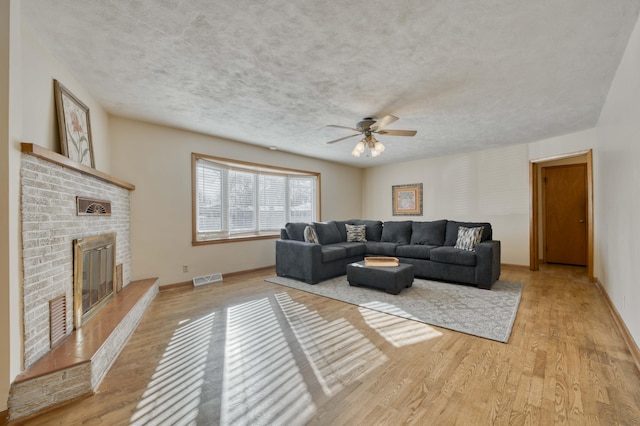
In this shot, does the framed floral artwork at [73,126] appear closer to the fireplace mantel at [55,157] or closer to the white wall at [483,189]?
the fireplace mantel at [55,157]

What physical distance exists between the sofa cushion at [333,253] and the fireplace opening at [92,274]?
2799 mm

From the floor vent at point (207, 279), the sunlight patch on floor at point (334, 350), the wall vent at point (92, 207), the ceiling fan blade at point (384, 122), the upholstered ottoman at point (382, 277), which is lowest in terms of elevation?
the sunlight patch on floor at point (334, 350)

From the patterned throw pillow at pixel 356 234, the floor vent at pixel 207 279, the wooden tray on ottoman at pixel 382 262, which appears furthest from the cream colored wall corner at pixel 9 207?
the patterned throw pillow at pixel 356 234

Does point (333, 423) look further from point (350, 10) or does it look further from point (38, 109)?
point (38, 109)

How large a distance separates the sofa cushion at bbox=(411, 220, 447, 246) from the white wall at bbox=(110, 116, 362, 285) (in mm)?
3190

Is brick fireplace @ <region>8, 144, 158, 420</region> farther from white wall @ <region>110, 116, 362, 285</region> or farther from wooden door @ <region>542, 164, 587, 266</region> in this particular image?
wooden door @ <region>542, 164, 587, 266</region>

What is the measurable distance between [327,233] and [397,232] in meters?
1.43

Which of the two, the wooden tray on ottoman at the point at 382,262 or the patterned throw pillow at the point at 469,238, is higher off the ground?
the patterned throw pillow at the point at 469,238

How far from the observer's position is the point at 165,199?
13.4ft

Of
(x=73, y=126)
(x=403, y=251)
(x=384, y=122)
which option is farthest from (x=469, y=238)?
(x=73, y=126)

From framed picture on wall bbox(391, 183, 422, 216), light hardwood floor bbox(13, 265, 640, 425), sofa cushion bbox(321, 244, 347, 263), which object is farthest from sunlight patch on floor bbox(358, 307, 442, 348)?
framed picture on wall bbox(391, 183, 422, 216)

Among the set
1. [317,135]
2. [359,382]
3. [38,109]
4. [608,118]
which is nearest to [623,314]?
[608,118]

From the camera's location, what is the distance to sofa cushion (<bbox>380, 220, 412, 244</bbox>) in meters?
5.32

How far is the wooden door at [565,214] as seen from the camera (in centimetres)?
560
